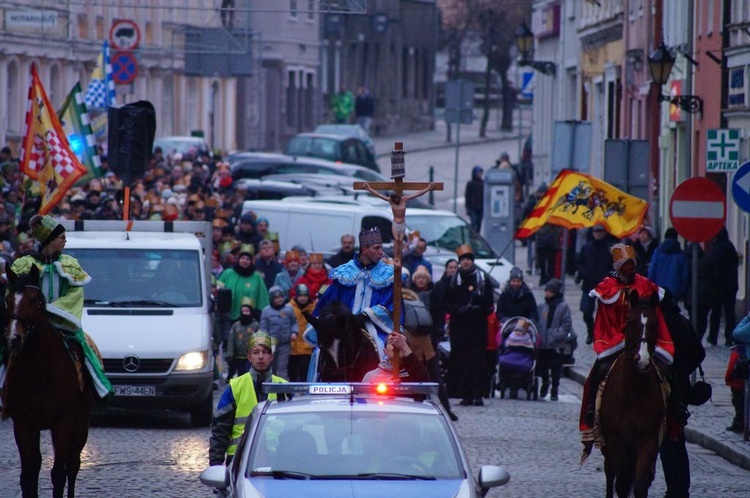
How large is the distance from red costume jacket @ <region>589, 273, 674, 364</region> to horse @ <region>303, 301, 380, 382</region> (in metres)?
1.65

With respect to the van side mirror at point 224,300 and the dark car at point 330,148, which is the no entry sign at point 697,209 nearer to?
the van side mirror at point 224,300

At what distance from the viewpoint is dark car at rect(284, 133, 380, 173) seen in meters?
53.4

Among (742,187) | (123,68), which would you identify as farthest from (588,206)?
(123,68)

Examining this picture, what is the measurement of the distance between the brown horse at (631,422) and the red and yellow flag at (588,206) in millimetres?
12942

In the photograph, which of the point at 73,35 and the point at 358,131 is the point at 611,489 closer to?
the point at 73,35

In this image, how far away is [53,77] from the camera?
54469 mm

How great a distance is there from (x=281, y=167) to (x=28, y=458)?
33558 millimetres

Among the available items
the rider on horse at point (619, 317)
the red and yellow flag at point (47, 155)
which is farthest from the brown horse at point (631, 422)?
the red and yellow flag at point (47, 155)

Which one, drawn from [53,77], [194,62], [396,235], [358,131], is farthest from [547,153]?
[396,235]

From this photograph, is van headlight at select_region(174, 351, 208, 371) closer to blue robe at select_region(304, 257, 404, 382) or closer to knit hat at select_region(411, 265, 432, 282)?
blue robe at select_region(304, 257, 404, 382)

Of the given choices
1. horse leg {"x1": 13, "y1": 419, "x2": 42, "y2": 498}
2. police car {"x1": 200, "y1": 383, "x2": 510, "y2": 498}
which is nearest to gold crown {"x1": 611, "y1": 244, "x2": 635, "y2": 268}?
police car {"x1": 200, "y1": 383, "x2": 510, "y2": 498}

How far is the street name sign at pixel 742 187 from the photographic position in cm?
1902

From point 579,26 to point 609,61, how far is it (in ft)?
14.5

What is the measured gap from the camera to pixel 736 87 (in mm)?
32156
